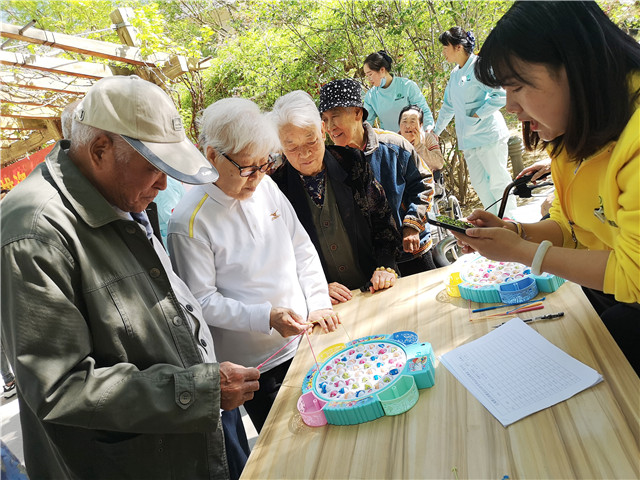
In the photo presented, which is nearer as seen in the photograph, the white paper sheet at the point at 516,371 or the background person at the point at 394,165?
the white paper sheet at the point at 516,371

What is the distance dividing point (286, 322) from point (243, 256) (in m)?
0.34

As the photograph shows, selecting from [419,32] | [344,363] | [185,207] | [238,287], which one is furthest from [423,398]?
[419,32]

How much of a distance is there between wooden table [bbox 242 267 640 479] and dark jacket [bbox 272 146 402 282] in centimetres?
89

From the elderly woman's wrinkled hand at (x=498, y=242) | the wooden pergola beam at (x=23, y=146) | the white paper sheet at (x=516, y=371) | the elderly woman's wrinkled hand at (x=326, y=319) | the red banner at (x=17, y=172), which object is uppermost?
the wooden pergola beam at (x=23, y=146)

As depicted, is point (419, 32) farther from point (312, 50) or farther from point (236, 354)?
point (236, 354)

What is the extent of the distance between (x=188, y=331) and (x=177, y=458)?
393mm

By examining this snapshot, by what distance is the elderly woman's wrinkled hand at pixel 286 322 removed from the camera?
1746mm

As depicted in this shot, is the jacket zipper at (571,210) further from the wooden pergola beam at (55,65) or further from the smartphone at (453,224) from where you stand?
the wooden pergola beam at (55,65)

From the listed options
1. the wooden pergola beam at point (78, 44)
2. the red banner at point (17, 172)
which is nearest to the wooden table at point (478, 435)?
the wooden pergola beam at point (78, 44)

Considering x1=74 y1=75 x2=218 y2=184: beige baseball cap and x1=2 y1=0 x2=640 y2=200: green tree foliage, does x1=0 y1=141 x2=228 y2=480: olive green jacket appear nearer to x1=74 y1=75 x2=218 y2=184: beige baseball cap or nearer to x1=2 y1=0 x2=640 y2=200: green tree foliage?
x1=74 y1=75 x2=218 y2=184: beige baseball cap

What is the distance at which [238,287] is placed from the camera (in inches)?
73.3

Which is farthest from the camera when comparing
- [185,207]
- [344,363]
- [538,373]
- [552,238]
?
[185,207]

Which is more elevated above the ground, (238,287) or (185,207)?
(185,207)

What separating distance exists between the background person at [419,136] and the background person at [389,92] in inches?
8.6
